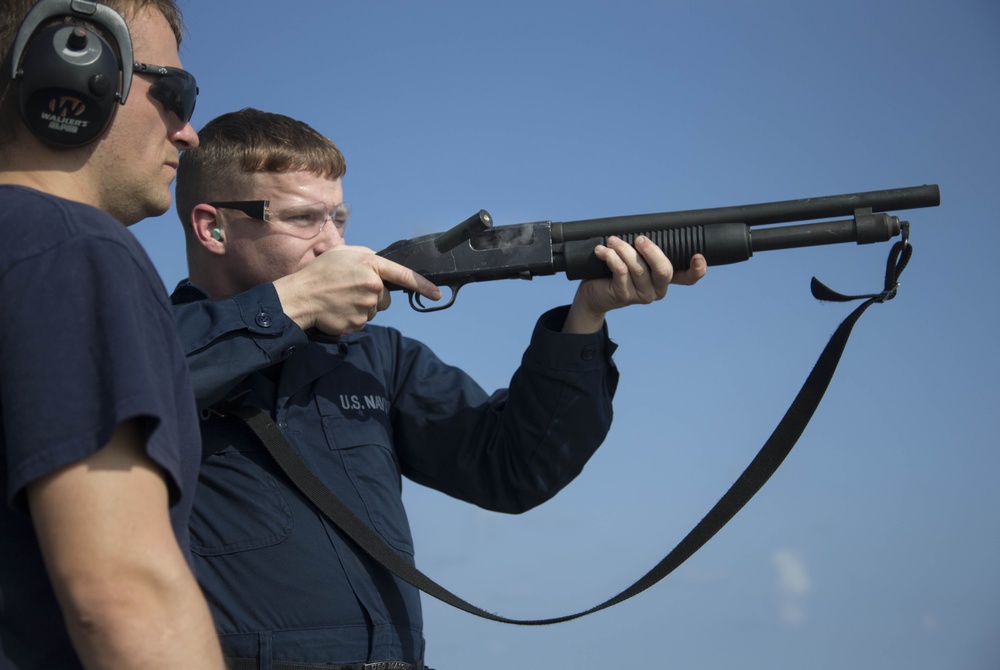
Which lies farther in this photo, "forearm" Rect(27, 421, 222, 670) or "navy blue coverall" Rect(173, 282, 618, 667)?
"navy blue coverall" Rect(173, 282, 618, 667)

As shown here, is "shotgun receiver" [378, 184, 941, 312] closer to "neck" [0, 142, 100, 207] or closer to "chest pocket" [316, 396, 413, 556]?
"chest pocket" [316, 396, 413, 556]

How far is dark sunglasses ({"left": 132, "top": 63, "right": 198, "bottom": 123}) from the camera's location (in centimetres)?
246

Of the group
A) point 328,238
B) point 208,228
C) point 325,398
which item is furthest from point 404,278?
point 208,228

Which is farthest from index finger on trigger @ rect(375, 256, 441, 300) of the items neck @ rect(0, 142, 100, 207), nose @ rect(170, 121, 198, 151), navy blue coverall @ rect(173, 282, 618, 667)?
neck @ rect(0, 142, 100, 207)

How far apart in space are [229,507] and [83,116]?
5.53ft

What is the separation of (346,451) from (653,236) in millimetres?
1449

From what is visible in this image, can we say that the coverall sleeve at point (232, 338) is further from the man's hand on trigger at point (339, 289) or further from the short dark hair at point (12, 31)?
the short dark hair at point (12, 31)

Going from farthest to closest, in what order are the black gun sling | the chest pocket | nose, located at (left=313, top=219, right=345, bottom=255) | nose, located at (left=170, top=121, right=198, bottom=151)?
nose, located at (left=313, top=219, right=345, bottom=255) → the black gun sling → the chest pocket → nose, located at (left=170, top=121, right=198, bottom=151)

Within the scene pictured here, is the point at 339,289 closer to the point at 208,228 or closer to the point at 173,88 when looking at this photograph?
the point at 208,228

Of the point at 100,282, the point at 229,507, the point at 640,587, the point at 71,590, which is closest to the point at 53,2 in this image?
the point at 100,282

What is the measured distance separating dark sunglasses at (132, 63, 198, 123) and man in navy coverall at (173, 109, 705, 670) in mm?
1060

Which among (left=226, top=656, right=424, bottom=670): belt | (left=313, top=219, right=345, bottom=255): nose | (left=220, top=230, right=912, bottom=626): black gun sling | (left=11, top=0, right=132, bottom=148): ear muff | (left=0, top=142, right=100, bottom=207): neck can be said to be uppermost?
(left=11, top=0, right=132, bottom=148): ear muff

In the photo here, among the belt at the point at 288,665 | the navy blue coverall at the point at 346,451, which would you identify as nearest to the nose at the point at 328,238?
the navy blue coverall at the point at 346,451

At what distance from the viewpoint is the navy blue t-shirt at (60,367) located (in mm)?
1642
